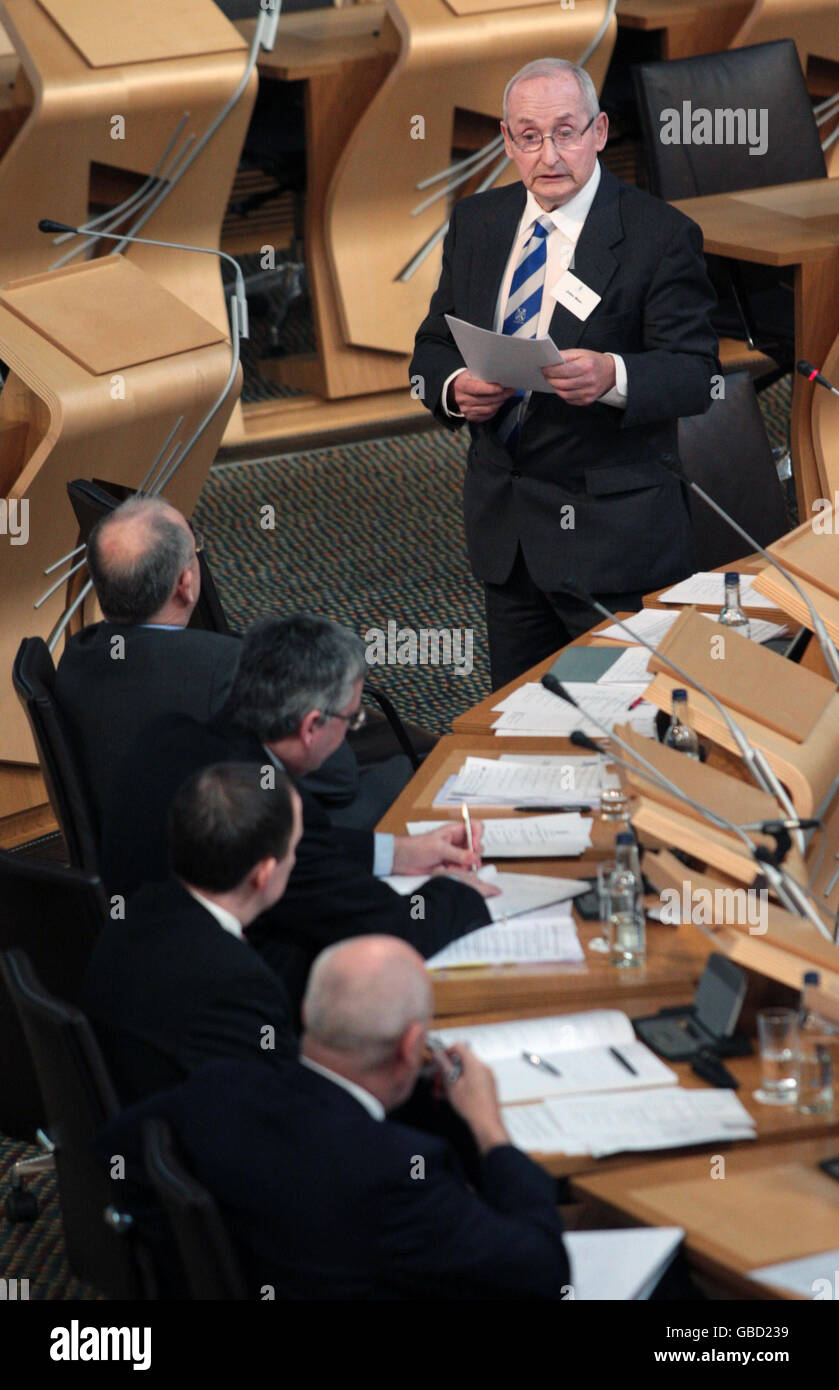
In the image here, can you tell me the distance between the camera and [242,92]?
581cm

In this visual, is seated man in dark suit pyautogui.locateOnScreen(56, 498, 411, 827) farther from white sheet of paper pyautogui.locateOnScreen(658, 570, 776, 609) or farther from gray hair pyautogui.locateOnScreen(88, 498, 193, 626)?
white sheet of paper pyautogui.locateOnScreen(658, 570, 776, 609)

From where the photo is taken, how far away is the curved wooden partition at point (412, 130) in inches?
239

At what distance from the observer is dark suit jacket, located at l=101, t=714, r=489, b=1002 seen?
256cm

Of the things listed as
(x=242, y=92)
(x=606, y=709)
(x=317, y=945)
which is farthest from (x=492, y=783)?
(x=242, y=92)

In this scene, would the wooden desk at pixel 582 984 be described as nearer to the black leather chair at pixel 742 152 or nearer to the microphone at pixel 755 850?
the microphone at pixel 755 850

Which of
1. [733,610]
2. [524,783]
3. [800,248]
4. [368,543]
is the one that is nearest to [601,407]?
[733,610]

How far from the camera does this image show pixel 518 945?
252 centimetres

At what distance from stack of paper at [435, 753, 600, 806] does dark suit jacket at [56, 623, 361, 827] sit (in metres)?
0.42

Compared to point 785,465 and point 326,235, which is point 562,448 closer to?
point 785,465

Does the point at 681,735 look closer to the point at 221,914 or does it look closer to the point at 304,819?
the point at 304,819

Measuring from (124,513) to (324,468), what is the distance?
3219 millimetres

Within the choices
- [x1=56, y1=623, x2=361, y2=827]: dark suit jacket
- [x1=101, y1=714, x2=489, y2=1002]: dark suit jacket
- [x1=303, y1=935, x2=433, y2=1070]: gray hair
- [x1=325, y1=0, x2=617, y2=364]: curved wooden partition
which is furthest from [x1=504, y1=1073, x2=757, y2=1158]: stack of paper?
[x1=325, y1=0, x2=617, y2=364]: curved wooden partition

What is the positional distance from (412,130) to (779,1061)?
4.67 m

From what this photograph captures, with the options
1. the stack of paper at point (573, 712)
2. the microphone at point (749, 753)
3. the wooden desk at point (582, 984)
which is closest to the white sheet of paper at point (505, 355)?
the stack of paper at point (573, 712)
